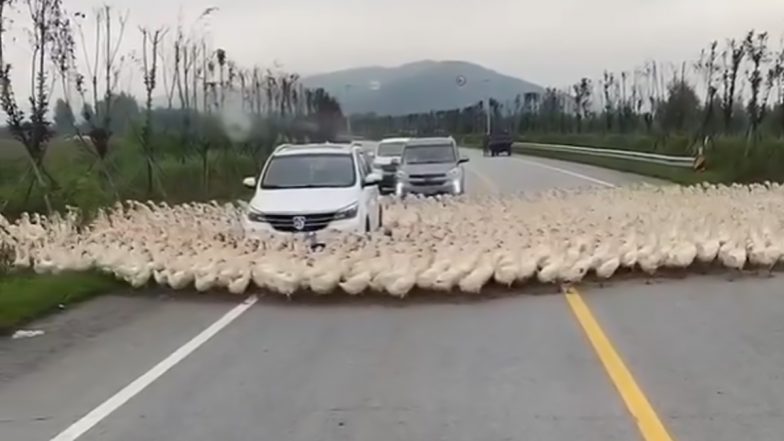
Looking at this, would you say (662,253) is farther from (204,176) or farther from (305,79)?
(305,79)

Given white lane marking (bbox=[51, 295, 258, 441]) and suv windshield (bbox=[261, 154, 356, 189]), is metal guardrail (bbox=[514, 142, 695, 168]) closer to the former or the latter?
suv windshield (bbox=[261, 154, 356, 189])

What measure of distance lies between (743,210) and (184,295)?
9.35 m

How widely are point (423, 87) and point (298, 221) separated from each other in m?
105

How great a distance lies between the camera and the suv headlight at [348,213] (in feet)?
55.8

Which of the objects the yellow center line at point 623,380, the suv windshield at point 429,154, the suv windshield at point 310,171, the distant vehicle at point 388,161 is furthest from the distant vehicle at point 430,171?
the yellow center line at point 623,380

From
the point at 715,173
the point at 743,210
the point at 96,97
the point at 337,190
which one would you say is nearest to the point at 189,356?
the point at 337,190

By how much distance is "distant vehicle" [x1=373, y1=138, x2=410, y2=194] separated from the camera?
34531mm

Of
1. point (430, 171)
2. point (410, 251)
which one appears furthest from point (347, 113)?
point (410, 251)

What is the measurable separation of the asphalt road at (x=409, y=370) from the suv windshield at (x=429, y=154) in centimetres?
1992

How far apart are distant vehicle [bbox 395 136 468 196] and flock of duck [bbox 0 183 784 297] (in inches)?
518

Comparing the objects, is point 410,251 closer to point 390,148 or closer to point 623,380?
point 623,380

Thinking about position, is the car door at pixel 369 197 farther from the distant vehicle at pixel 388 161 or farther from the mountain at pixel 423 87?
the mountain at pixel 423 87

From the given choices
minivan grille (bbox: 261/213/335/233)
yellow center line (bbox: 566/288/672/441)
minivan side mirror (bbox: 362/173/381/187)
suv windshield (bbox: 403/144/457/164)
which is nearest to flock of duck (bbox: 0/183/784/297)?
minivan grille (bbox: 261/213/335/233)

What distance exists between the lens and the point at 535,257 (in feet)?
45.7
